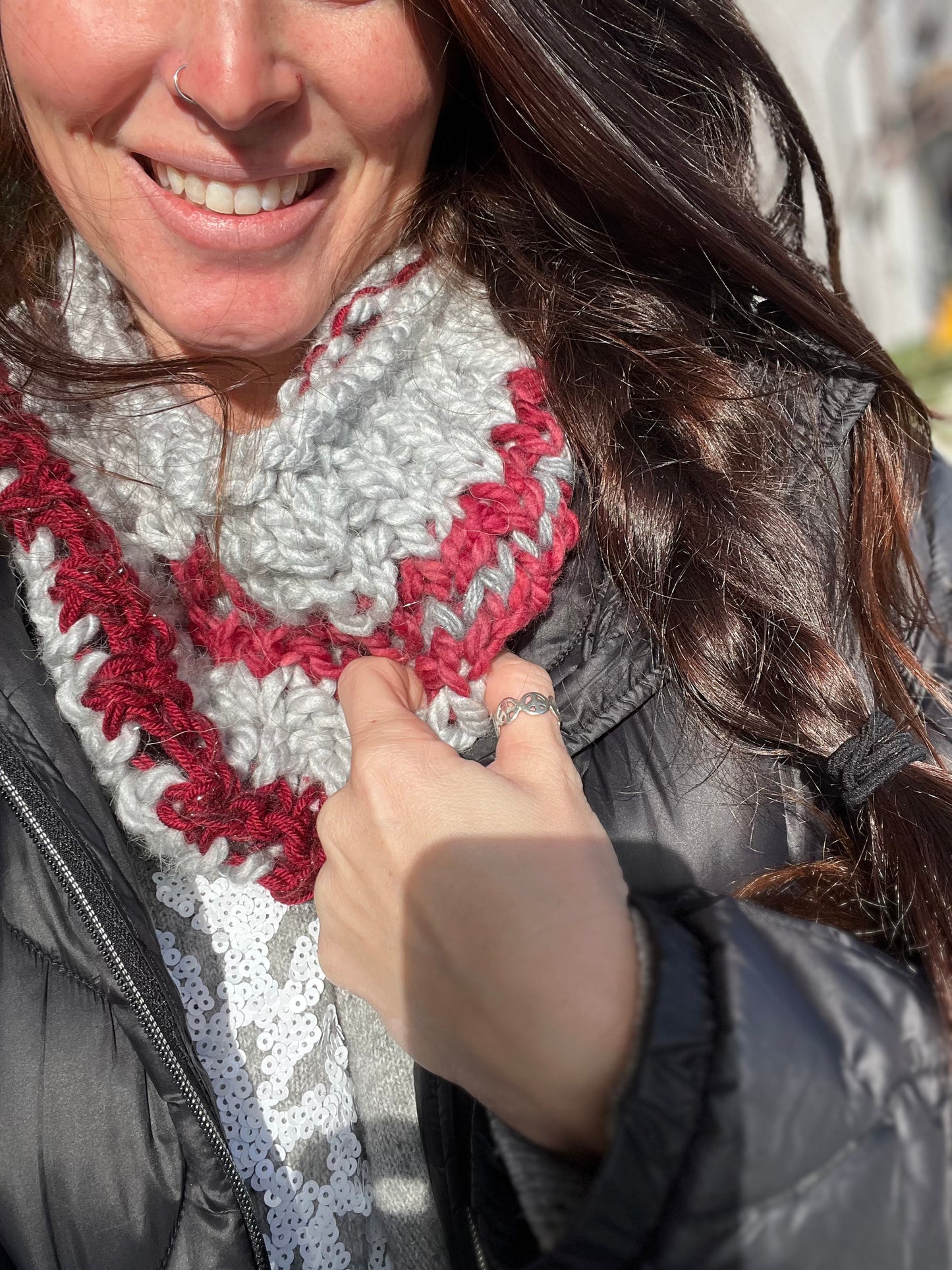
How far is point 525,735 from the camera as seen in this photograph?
1.10 meters

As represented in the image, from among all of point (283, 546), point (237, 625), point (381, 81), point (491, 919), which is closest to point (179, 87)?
point (381, 81)

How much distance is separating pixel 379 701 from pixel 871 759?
1.84 feet

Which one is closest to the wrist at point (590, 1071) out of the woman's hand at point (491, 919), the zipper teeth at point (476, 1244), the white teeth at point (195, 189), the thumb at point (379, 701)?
the woman's hand at point (491, 919)

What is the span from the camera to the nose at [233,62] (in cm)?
105

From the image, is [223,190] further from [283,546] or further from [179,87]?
[283,546]

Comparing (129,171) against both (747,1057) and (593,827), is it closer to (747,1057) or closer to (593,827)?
(593,827)

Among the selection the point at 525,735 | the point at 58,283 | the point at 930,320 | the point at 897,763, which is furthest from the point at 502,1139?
the point at 930,320

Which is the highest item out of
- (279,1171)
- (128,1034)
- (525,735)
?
(525,735)

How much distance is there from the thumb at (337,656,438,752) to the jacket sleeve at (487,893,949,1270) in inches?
13.0

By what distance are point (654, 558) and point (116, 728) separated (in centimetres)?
68

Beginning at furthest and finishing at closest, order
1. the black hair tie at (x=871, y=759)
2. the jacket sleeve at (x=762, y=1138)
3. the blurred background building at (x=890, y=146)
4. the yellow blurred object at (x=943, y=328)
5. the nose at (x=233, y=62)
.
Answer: the blurred background building at (x=890, y=146)
the yellow blurred object at (x=943, y=328)
the black hair tie at (x=871, y=759)
the nose at (x=233, y=62)
the jacket sleeve at (x=762, y=1138)

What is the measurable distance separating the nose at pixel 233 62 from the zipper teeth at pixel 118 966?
731mm

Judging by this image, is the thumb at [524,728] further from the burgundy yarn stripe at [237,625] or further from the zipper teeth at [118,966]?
the zipper teeth at [118,966]

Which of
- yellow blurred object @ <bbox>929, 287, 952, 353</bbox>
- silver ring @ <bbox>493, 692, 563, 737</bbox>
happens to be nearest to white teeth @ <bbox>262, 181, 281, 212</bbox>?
silver ring @ <bbox>493, 692, 563, 737</bbox>
